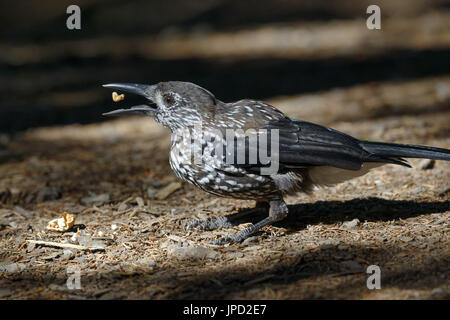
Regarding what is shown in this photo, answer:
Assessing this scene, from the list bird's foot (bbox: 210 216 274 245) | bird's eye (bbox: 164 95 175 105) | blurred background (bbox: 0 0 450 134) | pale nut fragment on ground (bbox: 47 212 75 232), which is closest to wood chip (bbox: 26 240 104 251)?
pale nut fragment on ground (bbox: 47 212 75 232)

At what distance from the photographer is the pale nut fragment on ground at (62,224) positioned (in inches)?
202

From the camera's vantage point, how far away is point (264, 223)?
4.94 meters

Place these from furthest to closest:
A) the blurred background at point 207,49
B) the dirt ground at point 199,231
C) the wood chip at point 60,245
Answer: the blurred background at point 207,49 → the wood chip at point 60,245 → the dirt ground at point 199,231

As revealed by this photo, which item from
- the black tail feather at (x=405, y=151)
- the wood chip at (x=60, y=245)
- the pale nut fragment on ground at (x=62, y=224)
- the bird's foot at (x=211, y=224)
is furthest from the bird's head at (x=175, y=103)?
the black tail feather at (x=405, y=151)

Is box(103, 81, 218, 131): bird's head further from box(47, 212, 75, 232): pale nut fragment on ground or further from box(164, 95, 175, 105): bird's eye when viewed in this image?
box(47, 212, 75, 232): pale nut fragment on ground

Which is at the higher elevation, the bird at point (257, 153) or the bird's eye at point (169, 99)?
the bird's eye at point (169, 99)

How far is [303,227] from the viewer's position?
5.07m

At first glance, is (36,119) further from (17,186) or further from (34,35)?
(34,35)

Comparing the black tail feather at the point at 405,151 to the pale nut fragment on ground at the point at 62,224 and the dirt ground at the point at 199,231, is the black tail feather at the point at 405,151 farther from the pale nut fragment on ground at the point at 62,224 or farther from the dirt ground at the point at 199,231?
the pale nut fragment on ground at the point at 62,224

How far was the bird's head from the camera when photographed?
515cm

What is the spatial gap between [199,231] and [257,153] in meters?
0.85

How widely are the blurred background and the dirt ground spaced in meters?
2.36

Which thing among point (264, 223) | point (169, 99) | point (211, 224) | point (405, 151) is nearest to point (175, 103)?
point (169, 99)

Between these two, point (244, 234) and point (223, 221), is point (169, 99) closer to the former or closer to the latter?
point (223, 221)
